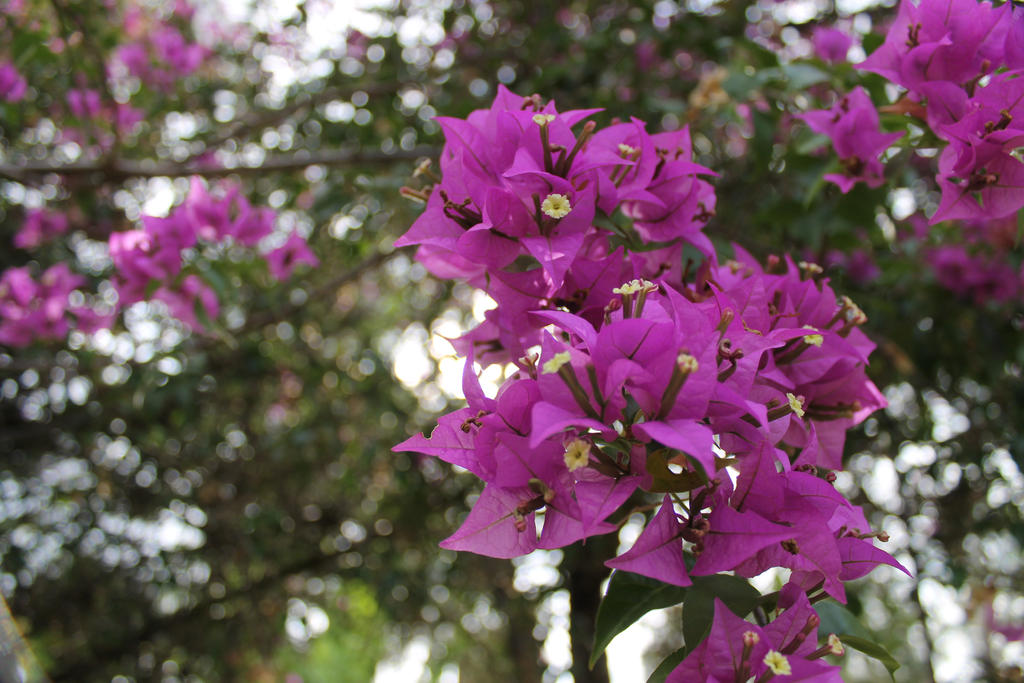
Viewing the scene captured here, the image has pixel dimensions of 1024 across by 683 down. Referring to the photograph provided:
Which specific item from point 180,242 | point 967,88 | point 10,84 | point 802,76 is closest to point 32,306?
point 10,84

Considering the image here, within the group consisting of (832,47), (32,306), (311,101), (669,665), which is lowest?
(32,306)

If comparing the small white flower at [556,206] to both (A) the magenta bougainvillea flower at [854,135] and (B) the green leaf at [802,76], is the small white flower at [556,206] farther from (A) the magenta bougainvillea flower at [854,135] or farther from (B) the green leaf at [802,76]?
(B) the green leaf at [802,76]

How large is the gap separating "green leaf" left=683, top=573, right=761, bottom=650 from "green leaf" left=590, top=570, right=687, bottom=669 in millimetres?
17

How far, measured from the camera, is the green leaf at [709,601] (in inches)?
A: 31.0

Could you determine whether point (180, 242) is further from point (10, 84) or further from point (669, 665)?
point (669, 665)

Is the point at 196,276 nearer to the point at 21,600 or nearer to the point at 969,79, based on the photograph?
the point at 969,79

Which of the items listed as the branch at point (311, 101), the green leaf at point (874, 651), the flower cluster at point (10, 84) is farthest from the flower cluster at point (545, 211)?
the flower cluster at point (10, 84)

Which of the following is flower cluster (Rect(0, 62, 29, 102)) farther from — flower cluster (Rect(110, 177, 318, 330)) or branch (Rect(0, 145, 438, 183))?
flower cluster (Rect(110, 177, 318, 330))

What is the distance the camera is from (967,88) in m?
1.05

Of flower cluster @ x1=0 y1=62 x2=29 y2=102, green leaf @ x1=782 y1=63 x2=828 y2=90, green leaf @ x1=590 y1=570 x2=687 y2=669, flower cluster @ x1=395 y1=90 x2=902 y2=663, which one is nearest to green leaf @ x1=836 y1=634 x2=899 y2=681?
flower cluster @ x1=395 y1=90 x2=902 y2=663

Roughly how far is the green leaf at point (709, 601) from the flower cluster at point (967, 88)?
569 mm

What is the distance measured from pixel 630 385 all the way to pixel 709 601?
0.27 metres

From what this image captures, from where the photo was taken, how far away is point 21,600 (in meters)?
3.44

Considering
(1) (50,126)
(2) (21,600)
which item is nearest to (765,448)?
(2) (21,600)
